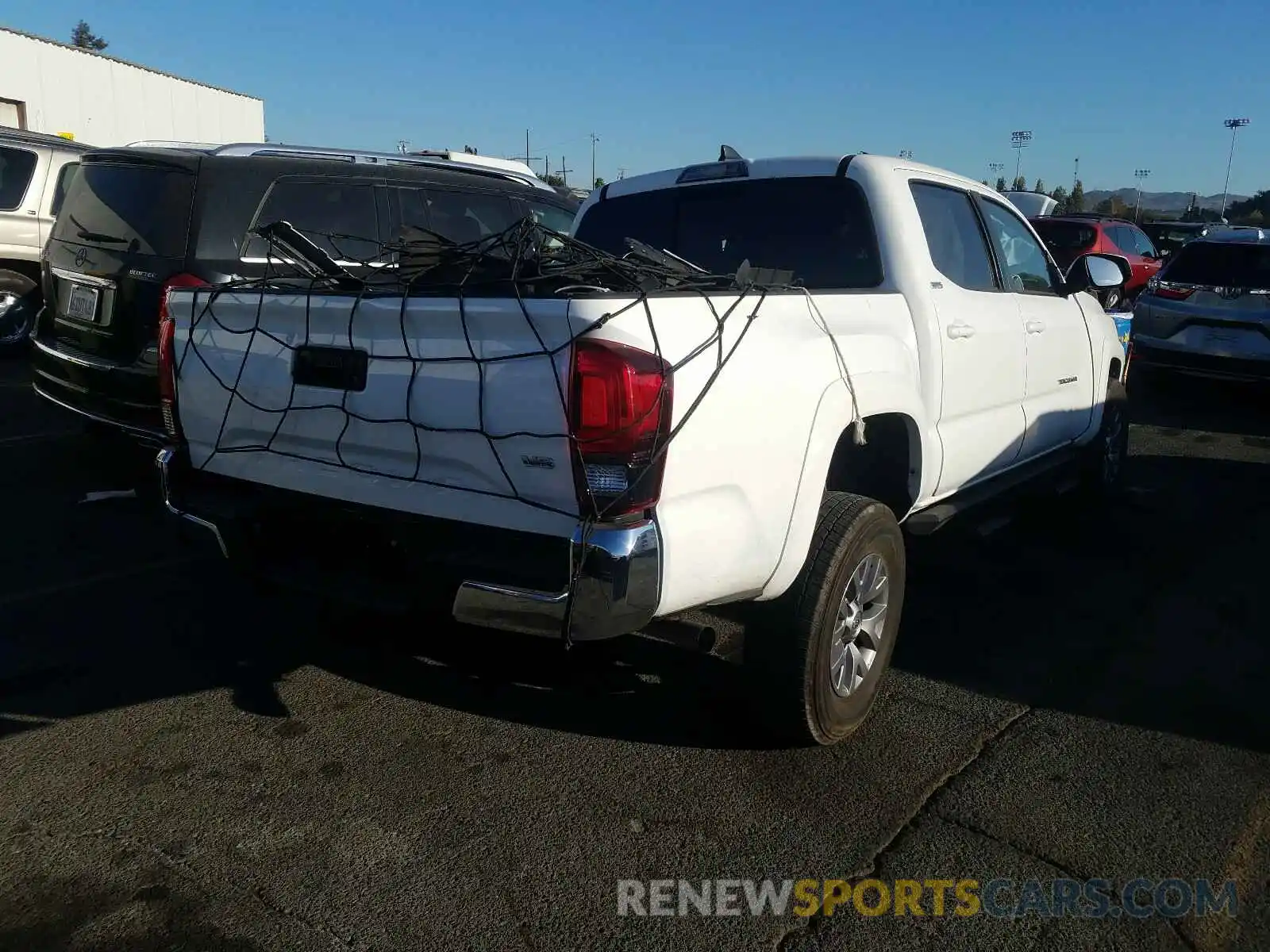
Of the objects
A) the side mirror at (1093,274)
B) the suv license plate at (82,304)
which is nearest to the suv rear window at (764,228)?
the side mirror at (1093,274)

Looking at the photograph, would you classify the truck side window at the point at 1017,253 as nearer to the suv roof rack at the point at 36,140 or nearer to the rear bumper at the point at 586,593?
the rear bumper at the point at 586,593

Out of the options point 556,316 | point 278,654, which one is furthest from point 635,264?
point 278,654

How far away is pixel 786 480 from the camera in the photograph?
3105mm

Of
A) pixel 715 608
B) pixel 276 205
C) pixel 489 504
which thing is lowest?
pixel 715 608

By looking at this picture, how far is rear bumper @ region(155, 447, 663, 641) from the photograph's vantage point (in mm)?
2666

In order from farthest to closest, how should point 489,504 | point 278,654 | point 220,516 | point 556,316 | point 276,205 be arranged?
point 276,205 → point 278,654 → point 220,516 → point 489,504 → point 556,316

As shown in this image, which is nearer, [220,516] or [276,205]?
[220,516]

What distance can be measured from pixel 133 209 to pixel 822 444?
4485 mm

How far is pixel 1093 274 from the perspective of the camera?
5375mm

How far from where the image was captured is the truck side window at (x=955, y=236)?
14.1 feet

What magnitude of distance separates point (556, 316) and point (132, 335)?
400cm

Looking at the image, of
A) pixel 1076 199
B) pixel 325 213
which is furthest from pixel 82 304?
pixel 1076 199

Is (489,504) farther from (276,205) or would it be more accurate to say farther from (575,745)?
(276,205)

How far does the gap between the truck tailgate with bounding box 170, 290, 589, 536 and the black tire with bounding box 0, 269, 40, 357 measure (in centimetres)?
800
